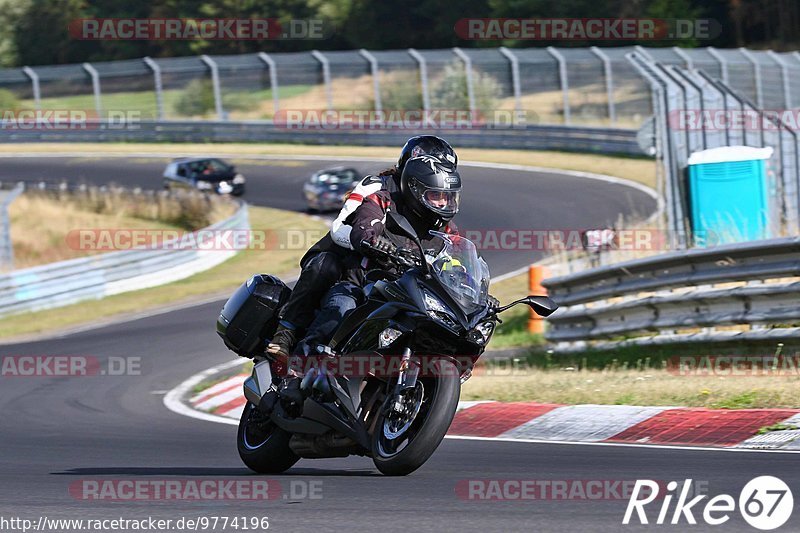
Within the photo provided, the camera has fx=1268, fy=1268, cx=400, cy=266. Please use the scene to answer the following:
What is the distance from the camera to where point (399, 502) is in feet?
19.2

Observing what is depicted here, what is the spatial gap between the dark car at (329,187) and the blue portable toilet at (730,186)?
53.7 feet

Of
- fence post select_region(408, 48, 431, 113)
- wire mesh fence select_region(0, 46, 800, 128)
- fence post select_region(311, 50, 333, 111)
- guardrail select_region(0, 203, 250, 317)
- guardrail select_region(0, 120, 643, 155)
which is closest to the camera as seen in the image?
guardrail select_region(0, 203, 250, 317)

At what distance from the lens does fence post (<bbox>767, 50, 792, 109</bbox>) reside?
3875 centimetres

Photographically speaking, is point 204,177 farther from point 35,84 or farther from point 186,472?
point 186,472

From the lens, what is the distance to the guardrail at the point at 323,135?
4018cm

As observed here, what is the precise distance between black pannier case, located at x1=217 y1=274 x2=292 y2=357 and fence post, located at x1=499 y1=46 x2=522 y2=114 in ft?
116

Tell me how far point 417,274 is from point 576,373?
5.83m

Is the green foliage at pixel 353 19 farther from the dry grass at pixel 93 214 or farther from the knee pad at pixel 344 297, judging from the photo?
the knee pad at pixel 344 297

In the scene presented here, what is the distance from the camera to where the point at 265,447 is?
7688 mm

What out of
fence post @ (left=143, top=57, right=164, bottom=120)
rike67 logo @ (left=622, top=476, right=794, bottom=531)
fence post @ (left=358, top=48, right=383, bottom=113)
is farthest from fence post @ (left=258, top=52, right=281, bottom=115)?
rike67 logo @ (left=622, top=476, right=794, bottom=531)

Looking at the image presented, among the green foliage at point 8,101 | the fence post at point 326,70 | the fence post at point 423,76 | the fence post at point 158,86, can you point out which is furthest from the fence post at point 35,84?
the fence post at point 423,76

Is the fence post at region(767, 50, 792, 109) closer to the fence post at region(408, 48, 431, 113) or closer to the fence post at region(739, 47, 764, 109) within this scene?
the fence post at region(739, 47, 764, 109)

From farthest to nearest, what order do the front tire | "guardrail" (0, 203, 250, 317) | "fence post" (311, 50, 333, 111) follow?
"fence post" (311, 50, 333, 111) < "guardrail" (0, 203, 250, 317) < the front tire

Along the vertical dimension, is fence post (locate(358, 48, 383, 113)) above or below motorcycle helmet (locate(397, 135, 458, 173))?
above
